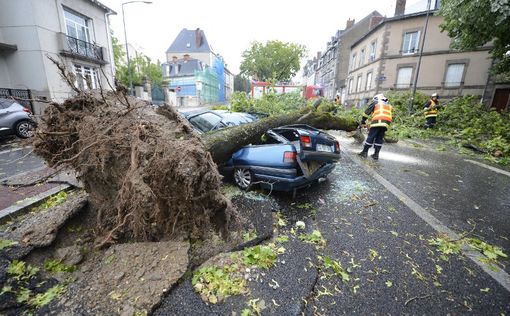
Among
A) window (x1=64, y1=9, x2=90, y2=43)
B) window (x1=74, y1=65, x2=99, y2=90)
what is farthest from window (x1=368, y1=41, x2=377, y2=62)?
window (x1=64, y1=9, x2=90, y2=43)

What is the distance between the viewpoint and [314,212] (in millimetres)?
3934

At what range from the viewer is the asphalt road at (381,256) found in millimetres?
2156

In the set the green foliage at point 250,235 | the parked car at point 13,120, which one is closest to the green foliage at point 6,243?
the green foliage at point 250,235

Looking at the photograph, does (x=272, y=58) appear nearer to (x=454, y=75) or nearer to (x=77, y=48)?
(x=454, y=75)

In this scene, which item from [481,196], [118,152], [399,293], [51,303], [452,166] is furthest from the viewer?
[452,166]

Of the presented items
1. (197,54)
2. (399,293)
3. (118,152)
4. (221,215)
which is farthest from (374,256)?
(197,54)

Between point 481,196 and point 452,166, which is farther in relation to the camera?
point 452,166

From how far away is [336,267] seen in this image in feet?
8.64

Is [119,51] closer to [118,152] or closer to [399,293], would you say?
[118,152]

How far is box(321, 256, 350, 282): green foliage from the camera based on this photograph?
250 cm

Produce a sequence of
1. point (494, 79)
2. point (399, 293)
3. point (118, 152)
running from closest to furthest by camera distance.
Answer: point (399, 293) < point (118, 152) < point (494, 79)


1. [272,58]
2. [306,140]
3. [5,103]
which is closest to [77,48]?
[5,103]

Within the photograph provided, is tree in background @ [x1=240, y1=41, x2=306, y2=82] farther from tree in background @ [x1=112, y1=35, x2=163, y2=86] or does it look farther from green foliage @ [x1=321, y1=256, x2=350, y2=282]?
green foliage @ [x1=321, y1=256, x2=350, y2=282]

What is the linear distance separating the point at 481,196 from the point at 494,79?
20.1 meters
